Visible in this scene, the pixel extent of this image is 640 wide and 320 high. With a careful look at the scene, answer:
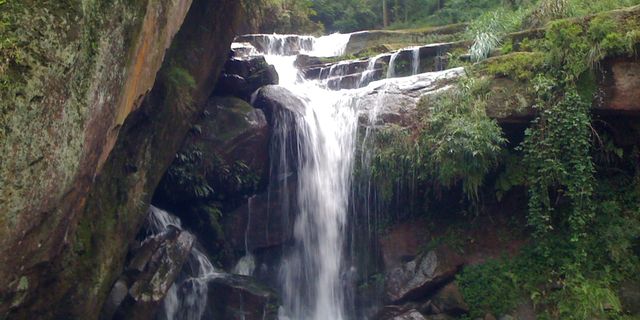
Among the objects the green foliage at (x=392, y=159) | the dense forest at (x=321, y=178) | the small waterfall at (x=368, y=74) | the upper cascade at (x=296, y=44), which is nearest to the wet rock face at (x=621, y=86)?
the dense forest at (x=321, y=178)

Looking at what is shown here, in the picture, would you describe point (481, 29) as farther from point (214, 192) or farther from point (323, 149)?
point (214, 192)

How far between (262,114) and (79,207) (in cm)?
616

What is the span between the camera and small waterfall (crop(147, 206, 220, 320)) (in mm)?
10484

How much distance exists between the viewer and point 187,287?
10664 mm

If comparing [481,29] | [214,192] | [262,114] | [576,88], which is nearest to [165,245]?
[214,192]

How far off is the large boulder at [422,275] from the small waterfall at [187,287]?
3225 mm

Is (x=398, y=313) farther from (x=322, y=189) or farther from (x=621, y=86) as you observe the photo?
(x=621, y=86)

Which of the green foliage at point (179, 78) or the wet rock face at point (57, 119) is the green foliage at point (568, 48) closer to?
the green foliage at point (179, 78)

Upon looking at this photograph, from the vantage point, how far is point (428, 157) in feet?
36.2

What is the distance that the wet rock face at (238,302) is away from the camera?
412 inches

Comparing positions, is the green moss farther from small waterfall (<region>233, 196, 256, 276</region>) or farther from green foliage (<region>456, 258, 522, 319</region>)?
small waterfall (<region>233, 196, 256, 276</region>)

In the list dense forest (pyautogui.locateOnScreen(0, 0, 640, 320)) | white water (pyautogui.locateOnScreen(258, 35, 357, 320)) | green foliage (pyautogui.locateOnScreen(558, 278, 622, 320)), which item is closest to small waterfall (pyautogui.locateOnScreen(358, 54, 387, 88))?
dense forest (pyautogui.locateOnScreen(0, 0, 640, 320))

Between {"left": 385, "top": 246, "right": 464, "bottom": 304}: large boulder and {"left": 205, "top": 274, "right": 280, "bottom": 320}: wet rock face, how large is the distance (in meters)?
2.13

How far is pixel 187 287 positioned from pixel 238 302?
3.11 feet
